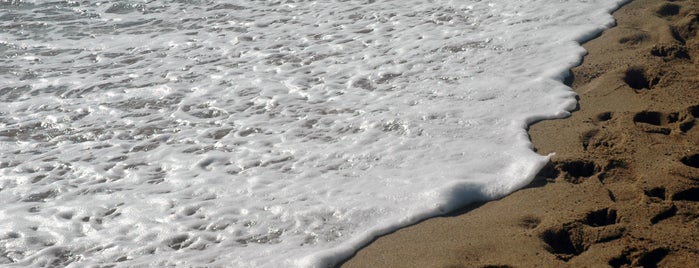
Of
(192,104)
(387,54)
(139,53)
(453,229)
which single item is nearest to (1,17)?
(139,53)

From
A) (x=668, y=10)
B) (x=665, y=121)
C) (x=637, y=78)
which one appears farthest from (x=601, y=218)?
(x=668, y=10)

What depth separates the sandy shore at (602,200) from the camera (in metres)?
3.04

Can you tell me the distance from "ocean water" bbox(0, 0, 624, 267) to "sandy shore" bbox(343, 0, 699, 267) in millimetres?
143

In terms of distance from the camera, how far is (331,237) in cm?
340

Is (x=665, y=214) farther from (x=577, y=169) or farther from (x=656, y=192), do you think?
(x=577, y=169)

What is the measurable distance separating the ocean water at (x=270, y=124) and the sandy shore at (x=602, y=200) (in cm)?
14

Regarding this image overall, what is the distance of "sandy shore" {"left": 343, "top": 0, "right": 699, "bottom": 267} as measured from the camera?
9.97 feet

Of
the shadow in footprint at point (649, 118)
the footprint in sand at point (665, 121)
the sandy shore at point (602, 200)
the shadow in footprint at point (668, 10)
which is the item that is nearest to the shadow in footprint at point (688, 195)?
the sandy shore at point (602, 200)

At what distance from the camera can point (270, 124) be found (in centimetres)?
476

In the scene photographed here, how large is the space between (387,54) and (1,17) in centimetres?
480

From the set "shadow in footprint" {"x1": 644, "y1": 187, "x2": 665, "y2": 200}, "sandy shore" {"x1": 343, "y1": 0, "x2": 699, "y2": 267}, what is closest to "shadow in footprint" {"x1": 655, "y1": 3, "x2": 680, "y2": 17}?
"sandy shore" {"x1": 343, "y1": 0, "x2": 699, "y2": 267}

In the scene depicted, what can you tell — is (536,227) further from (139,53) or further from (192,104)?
(139,53)

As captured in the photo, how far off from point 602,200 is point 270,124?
2192 millimetres

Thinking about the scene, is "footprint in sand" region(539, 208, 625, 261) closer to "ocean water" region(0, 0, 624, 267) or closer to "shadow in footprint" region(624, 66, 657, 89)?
"ocean water" region(0, 0, 624, 267)
